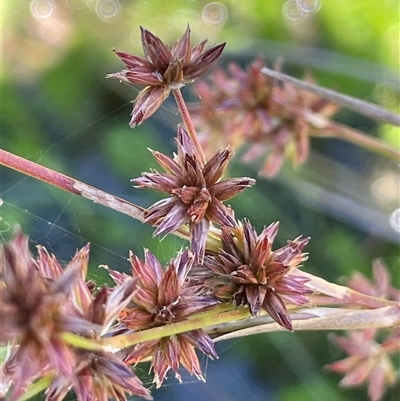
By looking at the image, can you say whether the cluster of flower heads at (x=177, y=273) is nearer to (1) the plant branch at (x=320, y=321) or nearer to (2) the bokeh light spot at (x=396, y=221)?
(1) the plant branch at (x=320, y=321)

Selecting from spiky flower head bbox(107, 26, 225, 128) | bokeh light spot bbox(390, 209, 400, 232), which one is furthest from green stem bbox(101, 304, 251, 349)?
bokeh light spot bbox(390, 209, 400, 232)

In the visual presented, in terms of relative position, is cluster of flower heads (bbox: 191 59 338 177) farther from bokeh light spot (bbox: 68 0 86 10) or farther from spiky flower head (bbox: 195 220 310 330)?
bokeh light spot (bbox: 68 0 86 10)

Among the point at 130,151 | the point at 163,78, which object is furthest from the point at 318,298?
the point at 130,151

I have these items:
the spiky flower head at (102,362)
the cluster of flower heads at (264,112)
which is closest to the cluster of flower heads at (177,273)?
the spiky flower head at (102,362)

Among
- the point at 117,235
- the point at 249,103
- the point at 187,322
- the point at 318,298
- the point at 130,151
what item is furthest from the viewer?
the point at 130,151

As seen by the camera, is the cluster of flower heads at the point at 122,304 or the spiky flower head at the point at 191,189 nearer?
the cluster of flower heads at the point at 122,304

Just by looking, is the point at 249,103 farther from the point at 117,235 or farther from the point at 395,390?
the point at 395,390
